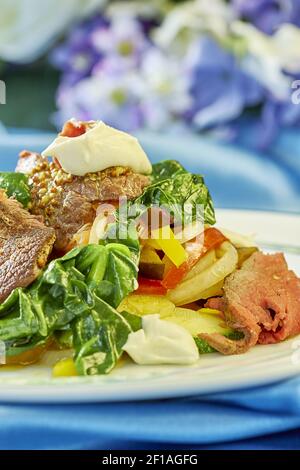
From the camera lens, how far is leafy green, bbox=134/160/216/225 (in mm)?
4773

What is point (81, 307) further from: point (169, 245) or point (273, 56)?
point (273, 56)

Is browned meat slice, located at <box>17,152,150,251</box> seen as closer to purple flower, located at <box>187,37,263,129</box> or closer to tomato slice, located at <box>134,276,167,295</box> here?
tomato slice, located at <box>134,276,167,295</box>

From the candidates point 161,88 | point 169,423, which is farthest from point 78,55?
point 169,423

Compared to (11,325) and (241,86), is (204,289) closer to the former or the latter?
(11,325)

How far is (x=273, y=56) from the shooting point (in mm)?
9195

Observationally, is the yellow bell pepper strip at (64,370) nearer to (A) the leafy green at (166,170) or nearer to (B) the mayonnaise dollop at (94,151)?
(B) the mayonnaise dollop at (94,151)

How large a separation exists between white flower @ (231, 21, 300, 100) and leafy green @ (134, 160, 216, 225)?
442 cm

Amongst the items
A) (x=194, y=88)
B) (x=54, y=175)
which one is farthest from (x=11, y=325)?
(x=194, y=88)

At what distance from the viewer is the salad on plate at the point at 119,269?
4117mm

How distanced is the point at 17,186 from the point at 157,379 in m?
1.56

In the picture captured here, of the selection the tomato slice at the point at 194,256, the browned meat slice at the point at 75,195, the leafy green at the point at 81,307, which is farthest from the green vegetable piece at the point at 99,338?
the browned meat slice at the point at 75,195

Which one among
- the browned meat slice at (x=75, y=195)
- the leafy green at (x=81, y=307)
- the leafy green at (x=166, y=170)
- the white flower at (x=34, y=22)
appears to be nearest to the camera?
the leafy green at (x=81, y=307)

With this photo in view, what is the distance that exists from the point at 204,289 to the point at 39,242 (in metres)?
0.88

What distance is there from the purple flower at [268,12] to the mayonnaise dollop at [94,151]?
517cm
